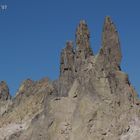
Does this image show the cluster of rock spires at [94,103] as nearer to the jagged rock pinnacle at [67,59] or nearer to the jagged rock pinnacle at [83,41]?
the jagged rock pinnacle at [83,41]

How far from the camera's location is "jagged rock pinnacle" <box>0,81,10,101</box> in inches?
7010

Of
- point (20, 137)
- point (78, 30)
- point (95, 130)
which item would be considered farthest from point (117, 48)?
point (20, 137)

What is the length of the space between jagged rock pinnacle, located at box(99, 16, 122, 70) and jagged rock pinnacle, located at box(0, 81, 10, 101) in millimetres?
85592

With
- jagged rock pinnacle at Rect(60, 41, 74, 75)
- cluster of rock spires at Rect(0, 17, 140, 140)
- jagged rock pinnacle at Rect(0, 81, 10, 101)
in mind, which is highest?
jagged rock pinnacle at Rect(0, 81, 10, 101)

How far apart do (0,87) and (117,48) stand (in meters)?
88.8

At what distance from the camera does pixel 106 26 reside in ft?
320

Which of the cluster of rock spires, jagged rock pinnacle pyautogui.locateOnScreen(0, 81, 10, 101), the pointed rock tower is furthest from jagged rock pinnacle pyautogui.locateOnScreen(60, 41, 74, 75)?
jagged rock pinnacle pyautogui.locateOnScreen(0, 81, 10, 101)

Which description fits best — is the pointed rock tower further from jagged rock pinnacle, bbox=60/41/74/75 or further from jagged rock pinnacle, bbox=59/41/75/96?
jagged rock pinnacle, bbox=60/41/74/75

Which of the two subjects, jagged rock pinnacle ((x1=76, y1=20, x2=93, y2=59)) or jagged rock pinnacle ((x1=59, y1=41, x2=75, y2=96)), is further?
jagged rock pinnacle ((x1=59, y1=41, x2=75, y2=96))

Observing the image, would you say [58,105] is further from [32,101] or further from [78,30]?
[32,101]

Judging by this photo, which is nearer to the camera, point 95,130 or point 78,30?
point 95,130

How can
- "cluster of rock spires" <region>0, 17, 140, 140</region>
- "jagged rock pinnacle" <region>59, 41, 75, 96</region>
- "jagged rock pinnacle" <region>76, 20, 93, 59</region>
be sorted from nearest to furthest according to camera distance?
"cluster of rock spires" <region>0, 17, 140, 140</region>
"jagged rock pinnacle" <region>76, 20, 93, 59</region>
"jagged rock pinnacle" <region>59, 41, 75, 96</region>

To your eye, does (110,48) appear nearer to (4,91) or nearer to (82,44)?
(82,44)

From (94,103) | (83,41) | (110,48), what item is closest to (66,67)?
(83,41)
